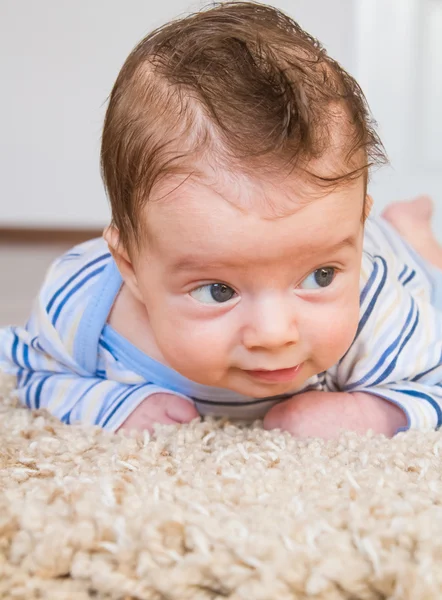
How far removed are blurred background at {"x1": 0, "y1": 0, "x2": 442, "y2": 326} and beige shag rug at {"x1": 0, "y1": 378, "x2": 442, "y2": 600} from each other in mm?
1948

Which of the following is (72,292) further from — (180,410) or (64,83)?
(64,83)

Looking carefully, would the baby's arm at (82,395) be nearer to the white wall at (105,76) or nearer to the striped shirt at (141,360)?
the striped shirt at (141,360)

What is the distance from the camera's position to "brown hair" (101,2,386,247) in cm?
71

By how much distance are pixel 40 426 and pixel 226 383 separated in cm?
23

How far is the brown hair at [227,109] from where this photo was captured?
71 cm

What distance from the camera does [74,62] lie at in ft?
8.73

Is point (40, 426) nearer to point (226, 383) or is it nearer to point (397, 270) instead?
point (226, 383)

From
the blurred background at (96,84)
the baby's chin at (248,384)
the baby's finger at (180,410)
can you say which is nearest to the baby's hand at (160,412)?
the baby's finger at (180,410)

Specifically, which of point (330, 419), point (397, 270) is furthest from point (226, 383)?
point (397, 270)

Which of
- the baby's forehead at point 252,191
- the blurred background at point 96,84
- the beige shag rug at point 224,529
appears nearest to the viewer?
the beige shag rug at point 224,529

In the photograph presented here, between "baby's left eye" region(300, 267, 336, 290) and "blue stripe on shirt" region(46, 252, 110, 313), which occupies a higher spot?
"baby's left eye" region(300, 267, 336, 290)

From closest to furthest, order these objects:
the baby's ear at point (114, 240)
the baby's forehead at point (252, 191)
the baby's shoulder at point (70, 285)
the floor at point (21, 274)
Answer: the baby's forehead at point (252, 191) < the baby's ear at point (114, 240) < the baby's shoulder at point (70, 285) < the floor at point (21, 274)

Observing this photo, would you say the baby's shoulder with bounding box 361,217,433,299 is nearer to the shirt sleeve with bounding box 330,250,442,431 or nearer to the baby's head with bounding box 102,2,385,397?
the shirt sleeve with bounding box 330,250,442,431

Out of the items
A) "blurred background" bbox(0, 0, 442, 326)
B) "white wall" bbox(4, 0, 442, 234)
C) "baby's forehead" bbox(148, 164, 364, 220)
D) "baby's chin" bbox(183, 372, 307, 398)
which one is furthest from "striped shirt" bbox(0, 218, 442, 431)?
"white wall" bbox(4, 0, 442, 234)
